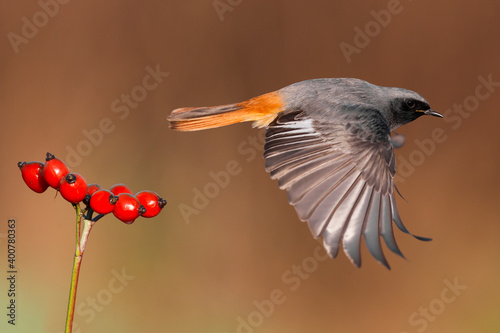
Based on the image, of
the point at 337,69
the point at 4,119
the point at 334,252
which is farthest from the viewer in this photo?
the point at 337,69

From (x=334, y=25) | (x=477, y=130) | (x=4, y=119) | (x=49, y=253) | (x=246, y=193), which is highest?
(x=4, y=119)

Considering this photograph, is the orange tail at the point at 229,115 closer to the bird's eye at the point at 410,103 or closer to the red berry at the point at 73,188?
the bird's eye at the point at 410,103

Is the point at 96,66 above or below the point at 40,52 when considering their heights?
below

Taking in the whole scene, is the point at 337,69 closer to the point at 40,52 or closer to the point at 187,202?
the point at 187,202

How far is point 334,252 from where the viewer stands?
1575mm

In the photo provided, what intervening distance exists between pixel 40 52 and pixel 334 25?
1729 millimetres

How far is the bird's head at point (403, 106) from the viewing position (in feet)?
8.42

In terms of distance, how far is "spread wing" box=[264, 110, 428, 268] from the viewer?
1781 millimetres

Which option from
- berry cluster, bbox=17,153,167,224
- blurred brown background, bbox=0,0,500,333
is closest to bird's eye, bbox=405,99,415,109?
blurred brown background, bbox=0,0,500,333

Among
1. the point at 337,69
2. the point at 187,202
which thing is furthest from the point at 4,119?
the point at 337,69

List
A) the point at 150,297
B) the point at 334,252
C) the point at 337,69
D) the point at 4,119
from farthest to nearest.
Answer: the point at 337,69 < the point at 4,119 < the point at 150,297 < the point at 334,252

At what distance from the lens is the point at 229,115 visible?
241cm

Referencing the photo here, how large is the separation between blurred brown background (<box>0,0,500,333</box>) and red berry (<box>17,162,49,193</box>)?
1.83 meters

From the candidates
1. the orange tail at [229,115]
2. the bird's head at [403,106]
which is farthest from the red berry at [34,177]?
the bird's head at [403,106]
